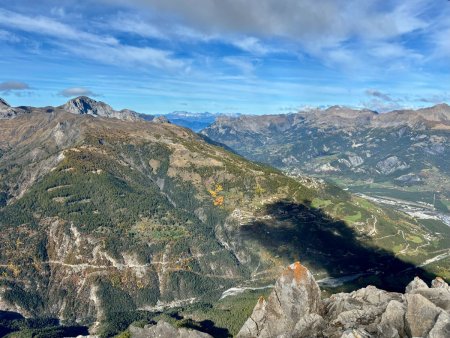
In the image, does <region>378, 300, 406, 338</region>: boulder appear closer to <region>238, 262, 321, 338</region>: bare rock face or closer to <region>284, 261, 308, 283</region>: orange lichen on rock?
<region>238, 262, 321, 338</region>: bare rock face

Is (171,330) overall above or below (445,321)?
below

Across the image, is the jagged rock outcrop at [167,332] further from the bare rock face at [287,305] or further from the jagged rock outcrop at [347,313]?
the jagged rock outcrop at [347,313]

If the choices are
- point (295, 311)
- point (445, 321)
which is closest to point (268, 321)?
point (295, 311)

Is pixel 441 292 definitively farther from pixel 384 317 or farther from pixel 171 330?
pixel 171 330

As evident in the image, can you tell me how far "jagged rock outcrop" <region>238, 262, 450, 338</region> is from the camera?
215 feet

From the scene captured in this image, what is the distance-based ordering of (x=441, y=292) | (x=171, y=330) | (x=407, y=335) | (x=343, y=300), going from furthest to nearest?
(x=171, y=330)
(x=343, y=300)
(x=441, y=292)
(x=407, y=335)

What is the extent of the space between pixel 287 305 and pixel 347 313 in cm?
1906

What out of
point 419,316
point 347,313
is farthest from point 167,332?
point 419,316

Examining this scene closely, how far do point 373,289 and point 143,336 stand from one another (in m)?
128

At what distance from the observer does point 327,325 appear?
75.8 m

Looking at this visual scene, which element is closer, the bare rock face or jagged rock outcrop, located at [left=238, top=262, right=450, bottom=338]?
jagged rock outcrop, located at [left=238, top=262, right=450, bottom=338]

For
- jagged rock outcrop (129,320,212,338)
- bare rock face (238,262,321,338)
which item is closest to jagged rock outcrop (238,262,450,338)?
bare rock face (238,262,321,338)

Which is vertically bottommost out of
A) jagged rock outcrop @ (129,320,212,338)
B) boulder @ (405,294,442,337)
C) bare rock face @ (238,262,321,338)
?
jagged rock outcrop @ (129,320,212,338)

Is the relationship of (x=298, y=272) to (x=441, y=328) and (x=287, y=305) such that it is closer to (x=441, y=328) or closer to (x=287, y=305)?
(x=287, y=305)
